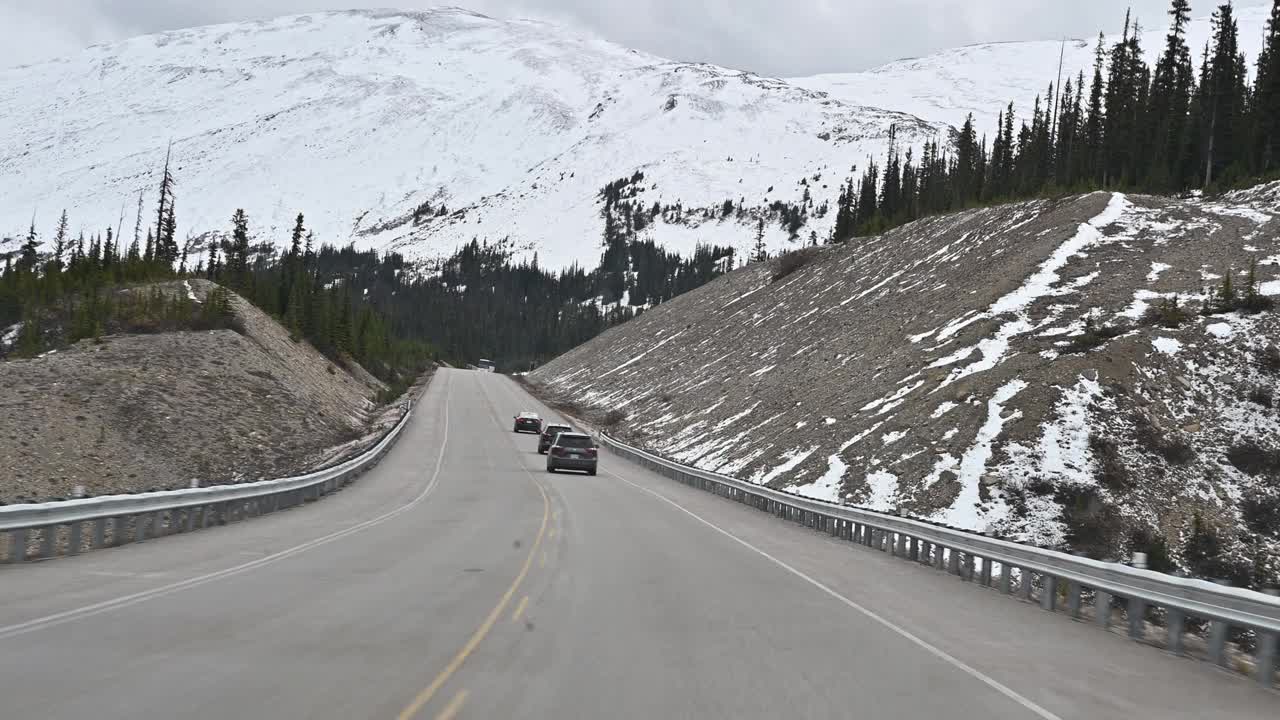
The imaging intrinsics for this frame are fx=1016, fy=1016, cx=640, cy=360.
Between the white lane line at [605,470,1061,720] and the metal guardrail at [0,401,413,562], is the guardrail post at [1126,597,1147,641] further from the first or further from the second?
the metal guardrail at [0,401,413,562]

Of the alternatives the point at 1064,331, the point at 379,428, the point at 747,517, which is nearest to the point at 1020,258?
the point at 1064,331

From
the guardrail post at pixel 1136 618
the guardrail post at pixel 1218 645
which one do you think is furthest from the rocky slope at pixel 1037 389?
the guardrail post at pixel 1218 645

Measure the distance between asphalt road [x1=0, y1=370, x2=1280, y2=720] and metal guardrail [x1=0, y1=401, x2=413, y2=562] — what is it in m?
0.57

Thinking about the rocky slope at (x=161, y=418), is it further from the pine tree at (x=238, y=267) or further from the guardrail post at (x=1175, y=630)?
the guardrail post at (x=1175, y=630)

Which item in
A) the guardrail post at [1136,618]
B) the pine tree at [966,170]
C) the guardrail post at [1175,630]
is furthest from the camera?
the pine tree at [966,170]

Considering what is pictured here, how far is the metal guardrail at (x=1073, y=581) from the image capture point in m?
9.88

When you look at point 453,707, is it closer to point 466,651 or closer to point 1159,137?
point 466,651

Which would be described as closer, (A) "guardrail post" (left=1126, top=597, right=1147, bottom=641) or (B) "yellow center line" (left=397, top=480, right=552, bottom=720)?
(B) "yellow center line" (left=397, top=480, right=552, bottom=720)

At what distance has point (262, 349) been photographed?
56.6 m

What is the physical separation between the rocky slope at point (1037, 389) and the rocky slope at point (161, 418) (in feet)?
59.6

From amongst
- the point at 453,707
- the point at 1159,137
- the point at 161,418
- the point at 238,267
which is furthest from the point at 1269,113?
the point at 238,267

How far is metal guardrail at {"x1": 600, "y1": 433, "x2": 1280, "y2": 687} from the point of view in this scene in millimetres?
9883

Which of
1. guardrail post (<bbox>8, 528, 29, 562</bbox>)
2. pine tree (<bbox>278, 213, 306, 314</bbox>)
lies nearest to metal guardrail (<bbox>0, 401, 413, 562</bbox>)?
guardrail post (<bbox>8, 528, 29, 562</bbox>)

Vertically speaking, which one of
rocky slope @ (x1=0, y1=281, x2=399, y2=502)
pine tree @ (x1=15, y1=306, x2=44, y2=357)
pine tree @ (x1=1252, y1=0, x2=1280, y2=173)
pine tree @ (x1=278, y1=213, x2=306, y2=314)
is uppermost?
pine tree @ (x1=1252, y1=0, x2=1280, y2=173)
